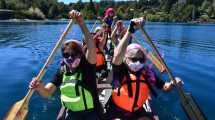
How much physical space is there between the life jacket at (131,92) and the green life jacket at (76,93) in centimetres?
48

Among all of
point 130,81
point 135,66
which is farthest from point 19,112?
point 135,66

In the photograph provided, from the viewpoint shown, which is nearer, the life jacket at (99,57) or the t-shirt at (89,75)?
the t-shirt at (89,75)

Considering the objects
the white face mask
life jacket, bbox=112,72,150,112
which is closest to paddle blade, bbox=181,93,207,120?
life jacket, bbox=112,72,150,112

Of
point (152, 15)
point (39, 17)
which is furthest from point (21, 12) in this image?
point (152, 15)

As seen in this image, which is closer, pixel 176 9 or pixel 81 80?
pixel 81 80

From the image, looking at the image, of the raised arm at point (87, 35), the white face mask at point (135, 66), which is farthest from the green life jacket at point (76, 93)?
the white face mask at point (135, 66)

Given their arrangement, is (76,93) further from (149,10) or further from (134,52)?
(149,10)

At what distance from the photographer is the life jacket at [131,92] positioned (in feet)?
20.4

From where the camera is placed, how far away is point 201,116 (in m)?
7.37

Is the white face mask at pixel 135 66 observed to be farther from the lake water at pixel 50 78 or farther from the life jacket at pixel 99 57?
the life jacket at pixel 99 57

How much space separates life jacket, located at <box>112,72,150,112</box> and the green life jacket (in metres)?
0.48

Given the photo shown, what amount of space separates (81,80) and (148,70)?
1134 mm

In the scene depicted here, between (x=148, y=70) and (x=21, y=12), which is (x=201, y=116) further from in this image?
(x=21, y=12)

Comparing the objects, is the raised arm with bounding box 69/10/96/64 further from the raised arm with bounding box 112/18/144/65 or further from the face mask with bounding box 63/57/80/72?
the raised arm with bounding box 112/18/144/65
